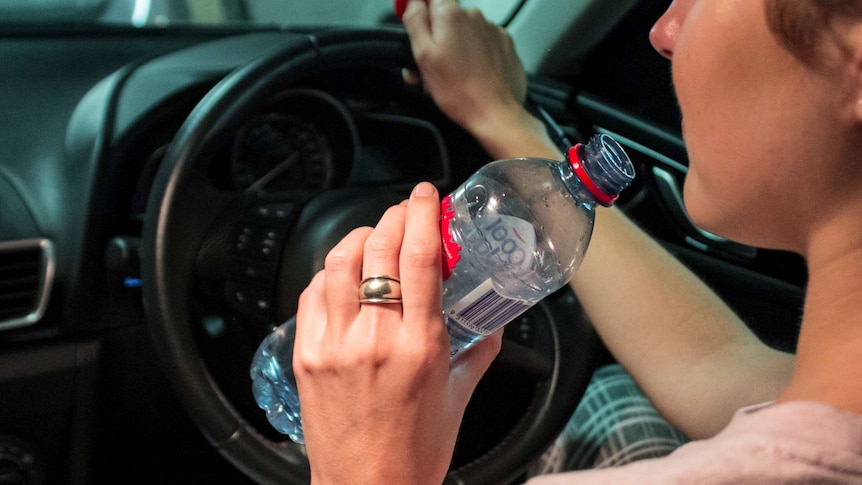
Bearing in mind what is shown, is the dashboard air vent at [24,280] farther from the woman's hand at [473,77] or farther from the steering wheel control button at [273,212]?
the woman's hand at [473,77]

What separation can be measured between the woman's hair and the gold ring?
392 millimetres

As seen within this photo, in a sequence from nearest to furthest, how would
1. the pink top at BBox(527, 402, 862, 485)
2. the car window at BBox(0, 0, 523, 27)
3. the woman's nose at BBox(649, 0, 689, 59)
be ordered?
the pink top at BBox(527, 402, 862, 485), the woman's nose at BBox(649, 0, 689, 59), the car window at BBox(0, 0, 523, 27)

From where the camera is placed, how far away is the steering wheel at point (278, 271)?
96cm

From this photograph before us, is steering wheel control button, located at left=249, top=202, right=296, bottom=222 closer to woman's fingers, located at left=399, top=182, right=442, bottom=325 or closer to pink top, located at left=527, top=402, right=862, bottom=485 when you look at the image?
woman's fingers, located at left=399, top=182, right=442, bottom=325

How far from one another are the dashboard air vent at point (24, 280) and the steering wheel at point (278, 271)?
0.24 m

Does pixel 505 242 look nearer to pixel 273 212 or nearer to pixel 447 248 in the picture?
pixel 447 248

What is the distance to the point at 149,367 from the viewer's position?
1.27 meters

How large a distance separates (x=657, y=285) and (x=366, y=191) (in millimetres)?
475

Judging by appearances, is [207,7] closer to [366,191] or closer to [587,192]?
[366,191]

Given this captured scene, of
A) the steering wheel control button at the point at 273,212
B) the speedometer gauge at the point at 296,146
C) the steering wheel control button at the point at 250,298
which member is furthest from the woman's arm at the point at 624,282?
the steering wheel control button at the point at 250,298

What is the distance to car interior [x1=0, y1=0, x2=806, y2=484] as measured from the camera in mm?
994

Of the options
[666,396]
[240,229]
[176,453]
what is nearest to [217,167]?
[240,229]

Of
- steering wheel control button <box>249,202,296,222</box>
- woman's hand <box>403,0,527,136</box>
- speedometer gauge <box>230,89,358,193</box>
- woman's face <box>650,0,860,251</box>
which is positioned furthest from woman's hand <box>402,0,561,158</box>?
woman's face <box>650,0,860,251</box>

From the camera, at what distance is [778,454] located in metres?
0.62
